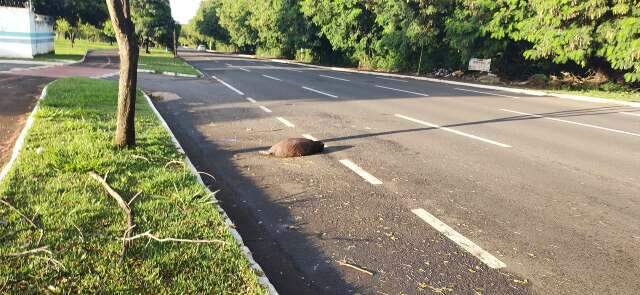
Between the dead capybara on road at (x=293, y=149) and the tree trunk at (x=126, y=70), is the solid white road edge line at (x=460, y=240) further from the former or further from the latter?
the tree trunk at (x=126, y=70)

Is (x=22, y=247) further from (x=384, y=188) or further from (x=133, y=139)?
(x=384, y=188)

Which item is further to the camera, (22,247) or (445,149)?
(445,149)

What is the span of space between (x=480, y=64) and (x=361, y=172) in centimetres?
2407

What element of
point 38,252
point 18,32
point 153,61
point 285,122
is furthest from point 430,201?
point 153,61

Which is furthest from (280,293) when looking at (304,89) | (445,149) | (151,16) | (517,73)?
(151,16)

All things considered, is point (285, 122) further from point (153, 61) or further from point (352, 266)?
point (153, 61)

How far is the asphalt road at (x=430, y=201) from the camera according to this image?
3.60 meters

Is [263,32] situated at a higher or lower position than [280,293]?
higher

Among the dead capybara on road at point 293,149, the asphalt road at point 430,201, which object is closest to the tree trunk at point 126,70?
the asphalt road at point 430,201

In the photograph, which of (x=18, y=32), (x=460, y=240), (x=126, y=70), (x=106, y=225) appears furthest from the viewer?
(x=18, y=32)

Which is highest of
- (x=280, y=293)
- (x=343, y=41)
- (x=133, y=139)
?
(x=343, y=41)

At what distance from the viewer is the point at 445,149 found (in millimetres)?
7828

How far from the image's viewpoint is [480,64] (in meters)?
27.8

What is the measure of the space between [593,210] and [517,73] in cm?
2554
